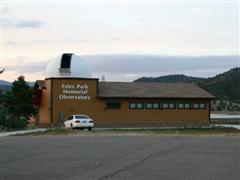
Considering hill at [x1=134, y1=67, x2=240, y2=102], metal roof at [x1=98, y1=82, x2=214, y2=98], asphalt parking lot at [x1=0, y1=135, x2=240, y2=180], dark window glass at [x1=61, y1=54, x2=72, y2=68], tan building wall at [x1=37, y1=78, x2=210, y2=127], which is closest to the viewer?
asphalt parking lot at [x1=0, y1=135, x2=240, y2=180]

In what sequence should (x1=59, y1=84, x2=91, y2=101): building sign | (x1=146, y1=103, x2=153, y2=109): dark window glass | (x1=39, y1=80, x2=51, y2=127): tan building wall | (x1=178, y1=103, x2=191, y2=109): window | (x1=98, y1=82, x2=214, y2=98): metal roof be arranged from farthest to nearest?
(x1=178, y1=103, x2=191, y2=109): window < (x1=146, y1=103, x2=153, y2=109): dark window glass < (x1=98, y1=82, x2=214, y2=98): metal roof < (x1=39, y1=80, x2=51, y2=127): tan building wall < (x1=59, y1=84, x2=91, y2=101): building sign

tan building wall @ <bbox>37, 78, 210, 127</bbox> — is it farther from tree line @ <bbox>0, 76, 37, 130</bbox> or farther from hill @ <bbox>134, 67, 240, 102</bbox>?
hill @ <bbox>134, 67, 240, 102</bbox>

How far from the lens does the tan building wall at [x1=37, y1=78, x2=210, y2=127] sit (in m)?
52.5

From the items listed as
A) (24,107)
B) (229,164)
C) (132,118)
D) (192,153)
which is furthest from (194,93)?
(229,164)

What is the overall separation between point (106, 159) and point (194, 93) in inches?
1615

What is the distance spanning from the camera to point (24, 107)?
53.0 meters

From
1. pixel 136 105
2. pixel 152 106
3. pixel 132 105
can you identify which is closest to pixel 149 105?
pixel 152 106

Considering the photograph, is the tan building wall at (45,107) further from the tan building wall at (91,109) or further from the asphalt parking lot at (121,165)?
the asphalt parking lot at (121,165)

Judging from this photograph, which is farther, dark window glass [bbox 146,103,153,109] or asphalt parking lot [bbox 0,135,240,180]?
dark window glass [bbox 146,103,153,109]

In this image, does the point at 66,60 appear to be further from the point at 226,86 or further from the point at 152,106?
the point at 226,86

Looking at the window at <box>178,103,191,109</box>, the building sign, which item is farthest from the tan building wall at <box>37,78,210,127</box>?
the window at <box>178,103,191,109</box>

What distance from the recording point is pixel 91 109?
53125mm

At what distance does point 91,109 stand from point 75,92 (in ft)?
7.37

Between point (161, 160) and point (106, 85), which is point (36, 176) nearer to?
point (161, 160)
